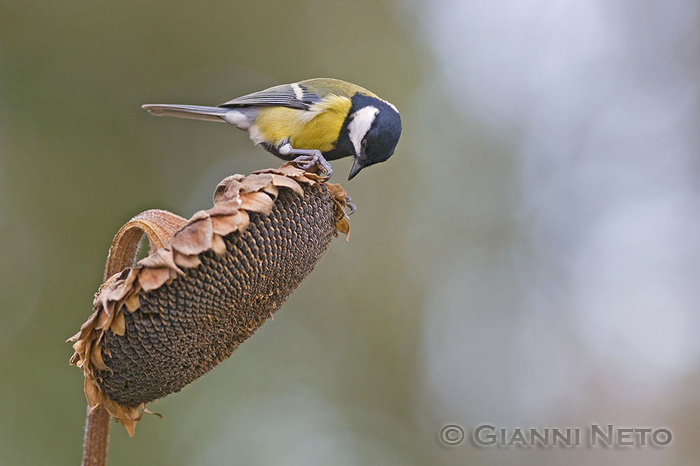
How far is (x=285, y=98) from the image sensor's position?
3.11 metres

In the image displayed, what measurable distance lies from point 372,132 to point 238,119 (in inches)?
27.7

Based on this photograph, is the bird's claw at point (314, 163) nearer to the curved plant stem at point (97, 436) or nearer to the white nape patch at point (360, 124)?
the white nape patch at point (360, 124)

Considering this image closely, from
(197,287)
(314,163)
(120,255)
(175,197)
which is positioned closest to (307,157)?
(314,163)

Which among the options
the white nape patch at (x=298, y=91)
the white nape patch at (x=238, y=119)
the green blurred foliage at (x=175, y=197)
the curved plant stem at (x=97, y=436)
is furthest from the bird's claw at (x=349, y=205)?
the green blurred foliage at (x=175, y=197)

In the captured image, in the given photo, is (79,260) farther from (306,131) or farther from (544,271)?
(544,271)

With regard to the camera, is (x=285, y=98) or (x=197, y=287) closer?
(x=197, y=287)

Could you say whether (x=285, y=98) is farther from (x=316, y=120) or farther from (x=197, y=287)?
(x=197, y=287)

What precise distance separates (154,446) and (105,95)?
2.57m

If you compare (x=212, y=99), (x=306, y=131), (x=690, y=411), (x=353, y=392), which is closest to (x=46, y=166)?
(x=212, y=99)

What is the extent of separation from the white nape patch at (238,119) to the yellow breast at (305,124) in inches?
1.9

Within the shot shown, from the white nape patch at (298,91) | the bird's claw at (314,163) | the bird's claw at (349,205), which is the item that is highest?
the white nape patch at (298,91)

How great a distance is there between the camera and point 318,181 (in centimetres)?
175

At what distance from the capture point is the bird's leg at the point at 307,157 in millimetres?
2091

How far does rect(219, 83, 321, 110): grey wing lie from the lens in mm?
3102
